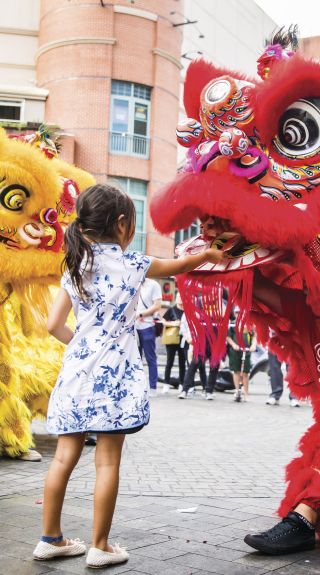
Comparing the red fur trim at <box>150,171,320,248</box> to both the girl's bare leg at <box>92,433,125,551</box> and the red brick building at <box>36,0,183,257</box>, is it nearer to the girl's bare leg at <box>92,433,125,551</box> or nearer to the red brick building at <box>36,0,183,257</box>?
the girl's bare leg at <box>92,433,125,551</box>

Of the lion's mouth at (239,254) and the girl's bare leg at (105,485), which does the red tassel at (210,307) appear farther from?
the girl's bare leg at (105,485)

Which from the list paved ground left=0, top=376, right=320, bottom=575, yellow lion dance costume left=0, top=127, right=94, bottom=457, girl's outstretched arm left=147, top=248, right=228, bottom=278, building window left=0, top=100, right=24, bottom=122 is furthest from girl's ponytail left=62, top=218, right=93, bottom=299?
building window left=0, top=100, right=24, bottom=122

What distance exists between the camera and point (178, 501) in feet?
13.4

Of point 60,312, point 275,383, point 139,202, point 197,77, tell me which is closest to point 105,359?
point 60,312

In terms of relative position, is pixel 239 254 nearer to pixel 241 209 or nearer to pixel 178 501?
pixel 241 209

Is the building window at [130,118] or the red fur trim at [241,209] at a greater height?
the building window at [130,118]

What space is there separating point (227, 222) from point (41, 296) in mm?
2104

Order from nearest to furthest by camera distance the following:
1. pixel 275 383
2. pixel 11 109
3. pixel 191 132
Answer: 1. pixel 191 132
2. pixel 275 383
3. pixel 11 109

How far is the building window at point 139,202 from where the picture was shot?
82.1 feet

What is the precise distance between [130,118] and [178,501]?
871 inches

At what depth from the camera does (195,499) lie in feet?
13.6

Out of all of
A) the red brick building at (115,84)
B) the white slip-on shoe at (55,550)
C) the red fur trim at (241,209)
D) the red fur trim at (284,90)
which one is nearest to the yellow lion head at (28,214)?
the red fur trim at (241,209)

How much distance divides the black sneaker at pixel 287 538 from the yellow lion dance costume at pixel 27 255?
2.33 m

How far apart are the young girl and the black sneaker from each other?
1.93ft
